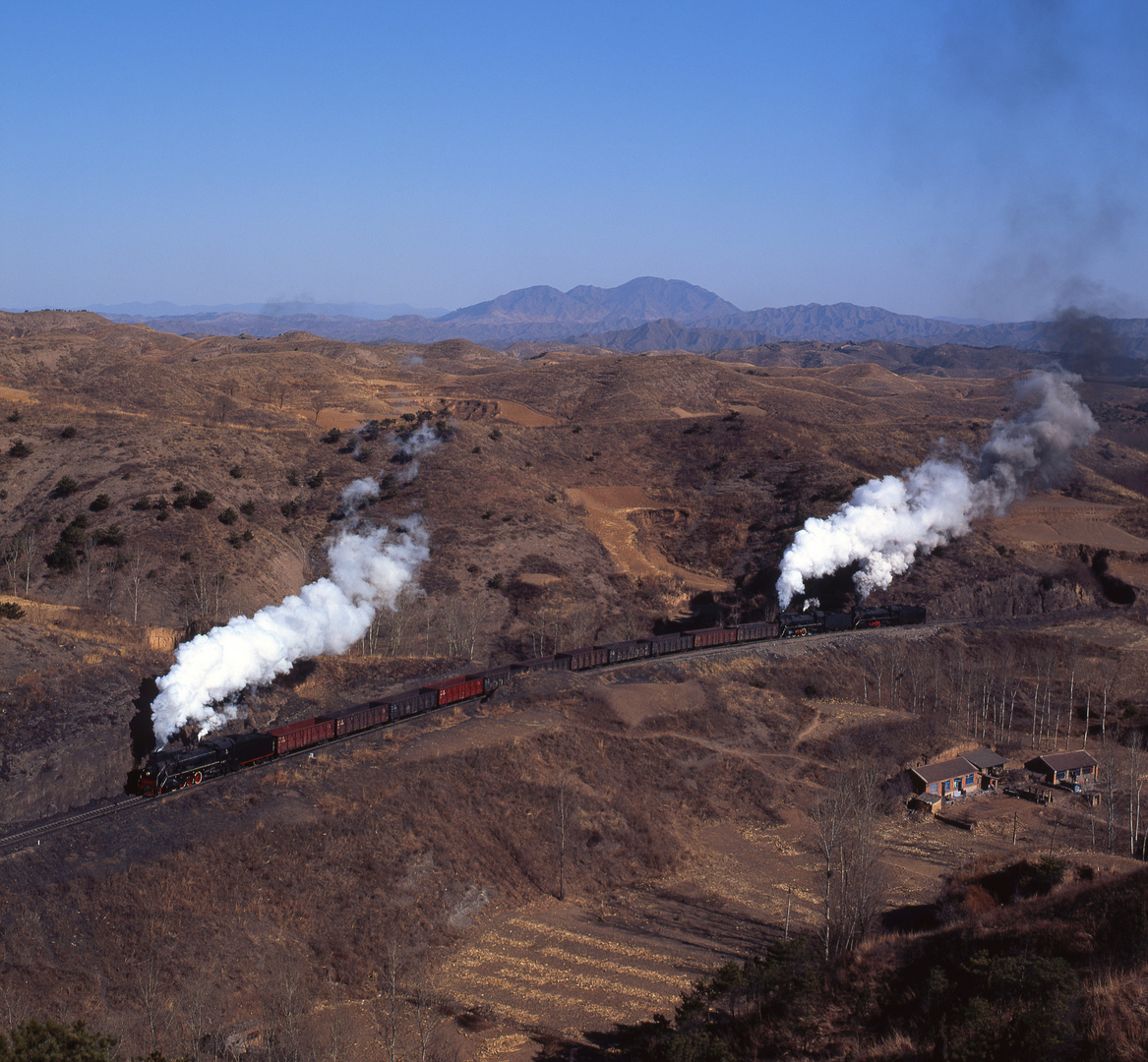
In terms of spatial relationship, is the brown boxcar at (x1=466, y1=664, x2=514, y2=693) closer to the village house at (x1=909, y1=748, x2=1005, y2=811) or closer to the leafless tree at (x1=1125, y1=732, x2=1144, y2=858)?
the village house at (x1=909, y1=748, x2=1005, y2=811)

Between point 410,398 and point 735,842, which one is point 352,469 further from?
point 735,842

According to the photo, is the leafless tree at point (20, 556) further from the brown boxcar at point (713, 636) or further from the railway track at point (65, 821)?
the brown boxcar at point (713, 636)

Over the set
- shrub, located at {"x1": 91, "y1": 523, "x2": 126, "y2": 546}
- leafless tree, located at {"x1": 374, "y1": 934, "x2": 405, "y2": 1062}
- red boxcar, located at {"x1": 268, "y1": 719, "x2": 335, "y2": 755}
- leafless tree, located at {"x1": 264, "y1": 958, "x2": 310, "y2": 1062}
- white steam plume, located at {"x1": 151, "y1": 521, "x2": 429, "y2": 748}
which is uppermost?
shrub, located at {"x1": 91, "y1": 523, "x2": 126, "y2": 546}

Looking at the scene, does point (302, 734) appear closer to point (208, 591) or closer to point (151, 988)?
point (151, 988)

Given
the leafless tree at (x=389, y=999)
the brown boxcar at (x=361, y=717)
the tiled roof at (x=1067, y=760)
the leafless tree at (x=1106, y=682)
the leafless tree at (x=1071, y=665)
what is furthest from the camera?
the leafless tree at (x=1071, y=665)

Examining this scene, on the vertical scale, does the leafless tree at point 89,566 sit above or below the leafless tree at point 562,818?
above

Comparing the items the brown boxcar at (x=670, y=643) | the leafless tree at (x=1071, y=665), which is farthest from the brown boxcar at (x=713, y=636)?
the leafless tree at (x=1071, y=665)

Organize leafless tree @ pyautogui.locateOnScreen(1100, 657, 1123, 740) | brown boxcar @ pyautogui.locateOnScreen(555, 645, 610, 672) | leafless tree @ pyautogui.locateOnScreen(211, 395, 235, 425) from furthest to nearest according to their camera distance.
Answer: leafless tree @ pyautogui.locateOnScreen(211, 395, 235, 425), leafless tree @ pyautogui.locateOnScreen(1100, 657, 1123, 740), brown boxcar @ pyautogui.locateOnScreen(555, 645, 610, 672)

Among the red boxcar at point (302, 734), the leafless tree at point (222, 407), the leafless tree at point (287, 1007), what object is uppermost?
the leafless tree at point (222, 407)

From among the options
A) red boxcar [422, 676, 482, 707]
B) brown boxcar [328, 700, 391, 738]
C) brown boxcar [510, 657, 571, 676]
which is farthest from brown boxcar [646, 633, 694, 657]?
brown boxcar [328, 700, 391, 738]
